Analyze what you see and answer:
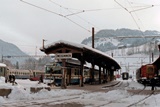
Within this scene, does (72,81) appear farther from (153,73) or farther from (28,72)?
(28,72)

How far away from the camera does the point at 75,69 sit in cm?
4066

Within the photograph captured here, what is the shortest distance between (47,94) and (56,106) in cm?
711

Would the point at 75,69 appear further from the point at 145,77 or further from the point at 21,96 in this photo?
the point at 21,96

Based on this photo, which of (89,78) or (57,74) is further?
(89,78)

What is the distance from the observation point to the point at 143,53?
7781 inches

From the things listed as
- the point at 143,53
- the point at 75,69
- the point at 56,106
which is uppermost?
the point at 143,53

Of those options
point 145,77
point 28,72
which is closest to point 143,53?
point 28,72

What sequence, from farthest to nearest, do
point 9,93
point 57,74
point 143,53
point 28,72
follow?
point 143,53 → point 28,72 → point 57,74 → point 9,93

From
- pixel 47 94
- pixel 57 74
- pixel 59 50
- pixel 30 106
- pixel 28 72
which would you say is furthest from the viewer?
pixel 28 72

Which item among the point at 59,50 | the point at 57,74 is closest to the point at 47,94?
the point at 59,50

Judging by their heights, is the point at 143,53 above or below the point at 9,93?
above

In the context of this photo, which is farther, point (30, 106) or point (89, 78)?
point (89, 78)

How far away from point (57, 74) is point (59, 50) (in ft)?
29.6

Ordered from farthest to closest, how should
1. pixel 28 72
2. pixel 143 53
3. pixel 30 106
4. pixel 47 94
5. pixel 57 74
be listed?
pixel 143 53
pixel 28 72
pixel 57 74
pixel 47 94
pixel 30 106
